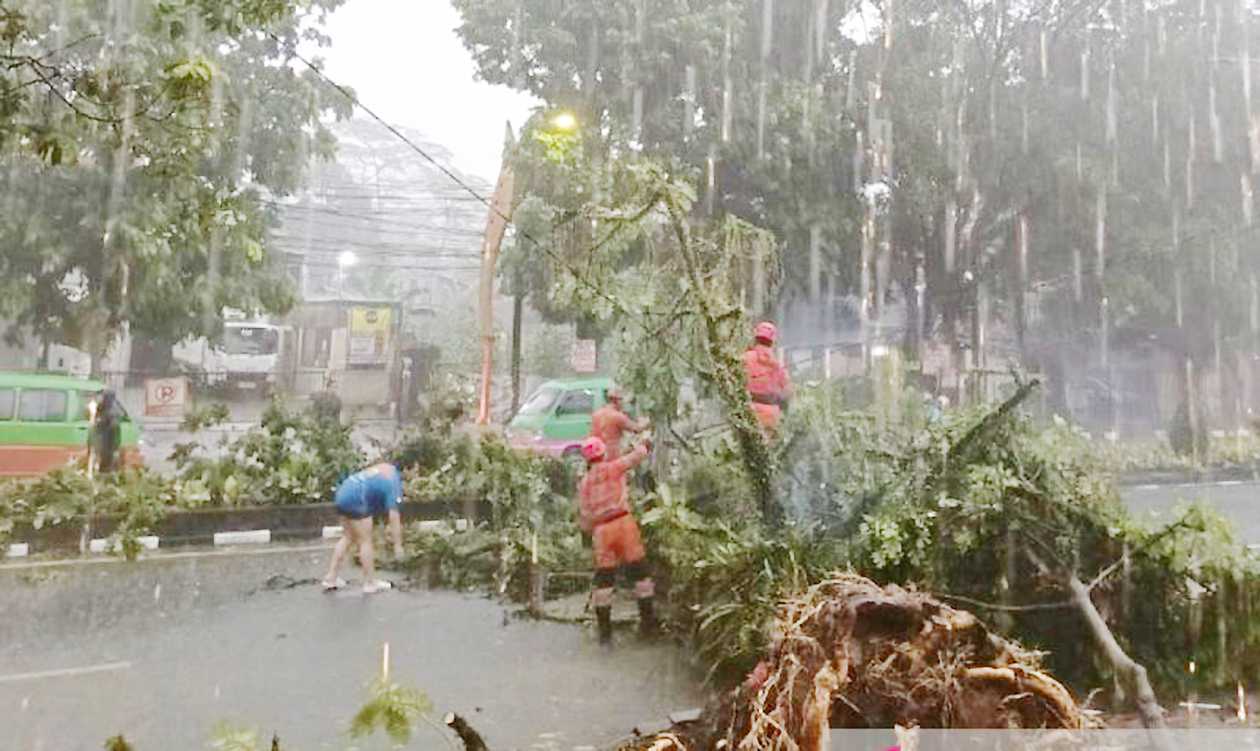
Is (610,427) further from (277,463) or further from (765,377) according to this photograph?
(277,463)

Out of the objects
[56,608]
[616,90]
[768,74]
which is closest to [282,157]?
[616,90]

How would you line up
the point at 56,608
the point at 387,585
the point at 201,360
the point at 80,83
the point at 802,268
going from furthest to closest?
the point at 201,360, the point at 802,268, the point at 387,585, the point at 56,608, the point at 80,83

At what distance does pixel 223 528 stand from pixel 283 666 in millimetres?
4549

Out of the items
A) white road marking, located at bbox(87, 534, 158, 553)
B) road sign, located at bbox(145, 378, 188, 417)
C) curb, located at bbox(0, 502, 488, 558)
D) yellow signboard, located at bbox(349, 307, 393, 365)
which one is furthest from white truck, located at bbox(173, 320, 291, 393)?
white road marking, located at bbox(87, 534, 158, 553)

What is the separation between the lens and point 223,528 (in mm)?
9328

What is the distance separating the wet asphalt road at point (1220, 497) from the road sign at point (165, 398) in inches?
612

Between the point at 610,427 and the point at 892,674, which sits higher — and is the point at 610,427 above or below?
above

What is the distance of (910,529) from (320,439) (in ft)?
23.5

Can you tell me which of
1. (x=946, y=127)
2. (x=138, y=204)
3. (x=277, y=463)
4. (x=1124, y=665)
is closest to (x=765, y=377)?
(x=1124, y=665)

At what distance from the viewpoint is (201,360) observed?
82.0 ft

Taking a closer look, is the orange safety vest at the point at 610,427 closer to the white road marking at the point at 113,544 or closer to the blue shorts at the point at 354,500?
the blue shorts at the point at 354,500

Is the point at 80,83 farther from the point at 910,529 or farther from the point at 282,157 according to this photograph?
the point at 282,157

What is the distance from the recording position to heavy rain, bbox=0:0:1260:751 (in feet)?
13.8

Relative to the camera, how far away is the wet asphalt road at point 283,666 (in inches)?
174
